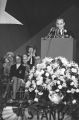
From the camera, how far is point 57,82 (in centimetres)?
386

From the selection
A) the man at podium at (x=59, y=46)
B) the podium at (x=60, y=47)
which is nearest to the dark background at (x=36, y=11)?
the man at podium at (x=59, y=46)

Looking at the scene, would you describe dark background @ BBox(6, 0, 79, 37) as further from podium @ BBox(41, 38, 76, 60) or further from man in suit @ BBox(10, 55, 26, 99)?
man in suit @ BBox(10, 55, 26, 99)

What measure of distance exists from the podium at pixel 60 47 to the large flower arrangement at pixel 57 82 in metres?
4.04

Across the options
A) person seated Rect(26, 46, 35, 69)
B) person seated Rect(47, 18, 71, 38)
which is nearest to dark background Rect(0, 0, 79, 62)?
person seated Rect(26, 46, 35, 69)

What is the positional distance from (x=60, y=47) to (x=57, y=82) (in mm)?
4304

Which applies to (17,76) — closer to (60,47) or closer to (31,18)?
(60,47)

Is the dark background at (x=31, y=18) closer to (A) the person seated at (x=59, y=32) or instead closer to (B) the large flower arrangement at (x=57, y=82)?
(A) the person seated at (x=59, y=32)

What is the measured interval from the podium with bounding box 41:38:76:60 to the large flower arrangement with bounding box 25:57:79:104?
4.04 meters

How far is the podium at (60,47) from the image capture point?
8102mm

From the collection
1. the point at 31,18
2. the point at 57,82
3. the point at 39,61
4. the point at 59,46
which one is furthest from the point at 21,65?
the point at 57,82

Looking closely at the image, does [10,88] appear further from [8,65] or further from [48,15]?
[48,15]

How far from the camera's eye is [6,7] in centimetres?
1020

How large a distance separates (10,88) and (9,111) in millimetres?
3738

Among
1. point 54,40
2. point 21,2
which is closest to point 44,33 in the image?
point 21,2
